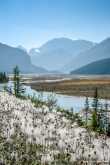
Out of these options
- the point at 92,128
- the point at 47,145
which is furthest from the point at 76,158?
the point at 92,128

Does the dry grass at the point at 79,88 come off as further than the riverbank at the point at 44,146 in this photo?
Yes

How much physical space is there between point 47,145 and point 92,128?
1488cm

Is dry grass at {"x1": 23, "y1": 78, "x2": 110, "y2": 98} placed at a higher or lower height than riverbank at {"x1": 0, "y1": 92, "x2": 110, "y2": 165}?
lower

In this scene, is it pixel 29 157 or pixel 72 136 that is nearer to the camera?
pixel 29 157

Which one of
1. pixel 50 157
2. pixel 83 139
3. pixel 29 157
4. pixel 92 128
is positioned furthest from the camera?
pixel 92 128

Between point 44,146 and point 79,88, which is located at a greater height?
point 44,146

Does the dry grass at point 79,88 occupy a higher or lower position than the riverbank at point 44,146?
lower

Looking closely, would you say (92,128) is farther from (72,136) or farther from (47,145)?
(47,145)

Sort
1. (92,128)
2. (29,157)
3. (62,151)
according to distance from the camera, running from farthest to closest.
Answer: (92,128)
(62,151)
(29,157)

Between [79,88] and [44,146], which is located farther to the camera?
[79,88]

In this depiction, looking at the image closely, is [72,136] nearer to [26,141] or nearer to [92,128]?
[26,141]

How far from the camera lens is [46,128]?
27.0 meters

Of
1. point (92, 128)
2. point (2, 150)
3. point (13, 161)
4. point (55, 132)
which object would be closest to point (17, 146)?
point (2, 150)

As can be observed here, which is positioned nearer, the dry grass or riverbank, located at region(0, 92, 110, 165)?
riverbank, located at region(0, 92, 110, 165)
